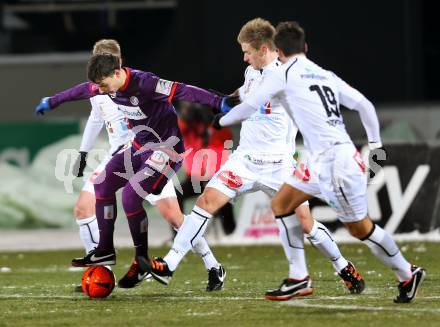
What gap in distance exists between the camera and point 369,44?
19.9 meters

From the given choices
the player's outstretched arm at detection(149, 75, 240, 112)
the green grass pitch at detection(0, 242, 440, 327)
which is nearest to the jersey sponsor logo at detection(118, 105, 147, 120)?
the player's outstretched arm at detection(149, 75, 240, 112)

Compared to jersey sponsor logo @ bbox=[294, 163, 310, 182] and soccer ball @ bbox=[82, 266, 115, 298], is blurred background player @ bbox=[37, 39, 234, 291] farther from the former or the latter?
jersey sponsor logo @ bbox=[294, 163, 310, 182]

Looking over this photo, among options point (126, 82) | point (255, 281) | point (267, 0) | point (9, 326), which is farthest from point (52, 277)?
point (267, 0)

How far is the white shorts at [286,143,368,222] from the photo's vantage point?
804cm

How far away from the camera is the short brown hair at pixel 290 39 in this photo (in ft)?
27.0

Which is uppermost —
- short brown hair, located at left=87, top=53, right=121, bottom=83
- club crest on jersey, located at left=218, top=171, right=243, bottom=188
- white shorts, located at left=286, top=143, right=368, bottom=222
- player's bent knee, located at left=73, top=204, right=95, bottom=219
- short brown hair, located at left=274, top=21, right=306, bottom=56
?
short brown hair, located at left=274, top=21, right=306, bottom=56

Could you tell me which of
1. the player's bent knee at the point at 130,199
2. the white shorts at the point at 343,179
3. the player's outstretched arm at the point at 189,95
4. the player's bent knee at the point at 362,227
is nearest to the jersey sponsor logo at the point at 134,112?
the player's outstretched arm at the point at 189,95

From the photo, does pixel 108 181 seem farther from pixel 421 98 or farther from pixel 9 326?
pixel 421 98

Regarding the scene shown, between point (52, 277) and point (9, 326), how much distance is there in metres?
3.99

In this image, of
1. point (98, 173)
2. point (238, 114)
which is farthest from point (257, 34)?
point (98, 173)

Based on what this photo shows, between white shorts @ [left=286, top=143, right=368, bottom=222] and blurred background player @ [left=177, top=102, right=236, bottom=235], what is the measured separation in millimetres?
6720

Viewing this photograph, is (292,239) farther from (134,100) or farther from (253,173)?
(134,100)

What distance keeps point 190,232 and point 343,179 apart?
158cm

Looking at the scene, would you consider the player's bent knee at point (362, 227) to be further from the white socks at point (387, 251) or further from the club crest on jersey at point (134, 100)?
the club crest on jersey at point (134, 100)
